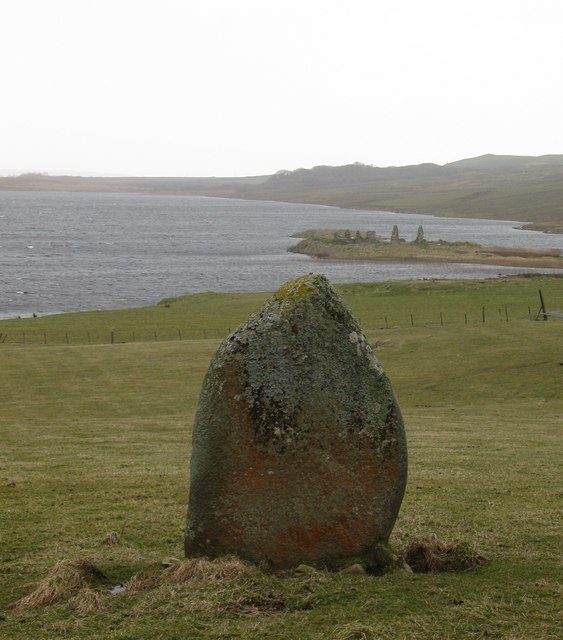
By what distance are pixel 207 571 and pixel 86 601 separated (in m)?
1.42

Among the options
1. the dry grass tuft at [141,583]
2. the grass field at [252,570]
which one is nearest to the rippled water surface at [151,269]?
the grass field at [252,570]

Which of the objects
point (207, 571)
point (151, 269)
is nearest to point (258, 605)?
point (207, 571)

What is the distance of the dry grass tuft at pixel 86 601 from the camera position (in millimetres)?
9227

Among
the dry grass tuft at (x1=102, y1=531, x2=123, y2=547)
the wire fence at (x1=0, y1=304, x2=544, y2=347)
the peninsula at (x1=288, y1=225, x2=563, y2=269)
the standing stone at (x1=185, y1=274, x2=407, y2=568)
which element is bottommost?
the wire fence at (x1=0, y1=304, x2=544, y2=347)

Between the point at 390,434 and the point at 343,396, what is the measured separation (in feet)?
2.54

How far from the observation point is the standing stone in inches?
408

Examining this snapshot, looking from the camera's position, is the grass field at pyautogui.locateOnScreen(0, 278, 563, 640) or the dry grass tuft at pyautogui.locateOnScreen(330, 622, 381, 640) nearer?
the dry grass tuft at pyautogui.locateOnScreen(330, 622, 381, 640)

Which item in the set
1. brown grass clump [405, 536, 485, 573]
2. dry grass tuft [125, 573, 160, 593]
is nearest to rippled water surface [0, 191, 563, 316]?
dry grass tuft [125, 573, 160, 593]

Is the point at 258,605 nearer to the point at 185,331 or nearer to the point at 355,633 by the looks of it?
the point at 355,633

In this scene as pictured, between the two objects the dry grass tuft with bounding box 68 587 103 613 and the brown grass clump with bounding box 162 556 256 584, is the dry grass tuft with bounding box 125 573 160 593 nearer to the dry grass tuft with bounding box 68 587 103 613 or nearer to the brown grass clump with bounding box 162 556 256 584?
the brown grass clump with bounding box 162 556 256 584

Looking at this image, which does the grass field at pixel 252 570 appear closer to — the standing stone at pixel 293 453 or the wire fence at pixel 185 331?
the standing stone at pixel 293 453

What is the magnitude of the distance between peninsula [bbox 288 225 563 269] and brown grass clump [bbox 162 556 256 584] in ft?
365

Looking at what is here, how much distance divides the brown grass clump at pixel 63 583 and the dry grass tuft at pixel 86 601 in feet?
0.06

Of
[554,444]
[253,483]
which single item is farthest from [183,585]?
[554,444]
